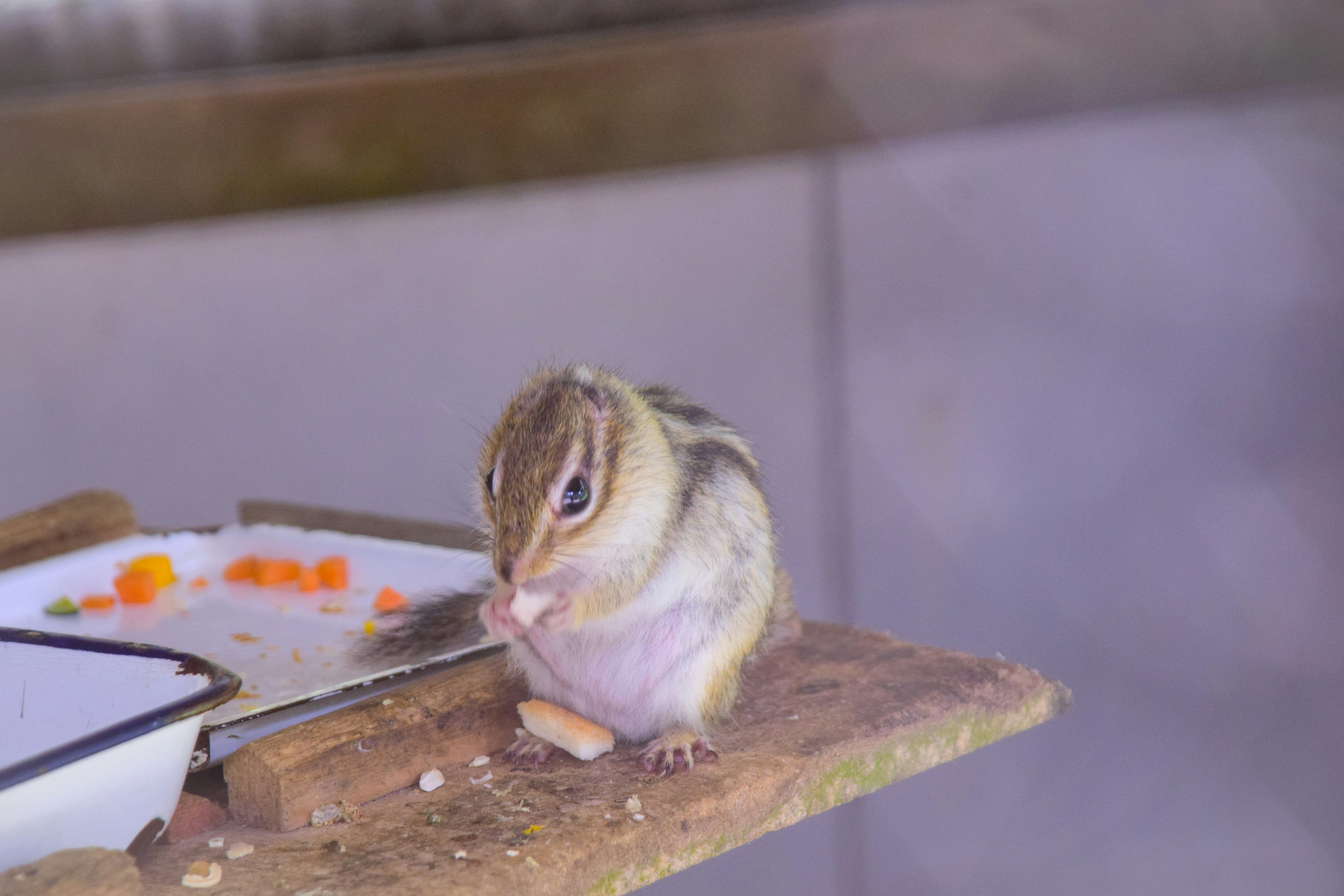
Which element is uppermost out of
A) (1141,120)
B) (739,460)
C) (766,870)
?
(1141,120)

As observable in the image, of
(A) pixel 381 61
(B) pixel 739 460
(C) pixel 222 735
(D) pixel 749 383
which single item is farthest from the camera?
(D) pixel 749 383

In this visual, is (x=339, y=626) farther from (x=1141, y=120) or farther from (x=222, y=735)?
(x=1141, y=120)

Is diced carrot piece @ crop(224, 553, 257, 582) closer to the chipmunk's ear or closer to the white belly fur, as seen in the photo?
the white belly fur

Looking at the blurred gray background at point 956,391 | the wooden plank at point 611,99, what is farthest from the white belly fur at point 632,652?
the blurred gray background at point 956,391

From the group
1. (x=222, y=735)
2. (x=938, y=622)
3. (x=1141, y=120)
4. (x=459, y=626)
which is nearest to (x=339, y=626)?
(x=459, y=626)

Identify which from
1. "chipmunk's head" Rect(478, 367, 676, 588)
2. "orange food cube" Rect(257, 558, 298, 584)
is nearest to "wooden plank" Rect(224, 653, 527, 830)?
"chipmunk's head" Rect(478, 367, 676, 588)

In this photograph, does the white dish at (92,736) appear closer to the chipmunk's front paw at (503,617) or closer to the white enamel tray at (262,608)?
the white enamel tray at (262,608)
